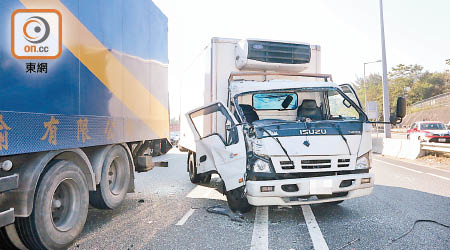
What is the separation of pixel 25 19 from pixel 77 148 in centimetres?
161

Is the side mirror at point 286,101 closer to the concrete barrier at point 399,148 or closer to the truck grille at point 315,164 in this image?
the truck grille at point 315,164

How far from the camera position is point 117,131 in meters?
5.23

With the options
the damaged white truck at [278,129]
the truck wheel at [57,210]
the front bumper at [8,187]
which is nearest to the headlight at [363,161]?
the damaged white truck at [278,129]

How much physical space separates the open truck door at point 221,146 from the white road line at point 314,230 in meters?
1.14

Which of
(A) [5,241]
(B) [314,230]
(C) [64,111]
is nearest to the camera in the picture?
(A) [5,241]

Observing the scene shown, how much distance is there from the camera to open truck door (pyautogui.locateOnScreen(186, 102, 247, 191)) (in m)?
5.32

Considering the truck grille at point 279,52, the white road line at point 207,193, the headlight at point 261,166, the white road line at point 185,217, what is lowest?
the white road line at point 207,193

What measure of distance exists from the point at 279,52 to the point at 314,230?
13.0ft

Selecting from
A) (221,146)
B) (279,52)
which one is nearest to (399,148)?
(279,52)

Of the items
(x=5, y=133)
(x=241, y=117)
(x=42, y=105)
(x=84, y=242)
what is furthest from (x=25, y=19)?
(x=241, y=117)

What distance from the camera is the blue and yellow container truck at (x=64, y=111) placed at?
3.19 metres

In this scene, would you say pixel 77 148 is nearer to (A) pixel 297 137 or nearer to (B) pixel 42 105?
(B) pixel 42 105

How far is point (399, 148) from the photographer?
16.7m

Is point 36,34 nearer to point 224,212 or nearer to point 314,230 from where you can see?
point 224,212
